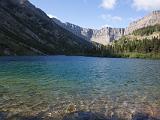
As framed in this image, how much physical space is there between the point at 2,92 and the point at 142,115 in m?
21.1

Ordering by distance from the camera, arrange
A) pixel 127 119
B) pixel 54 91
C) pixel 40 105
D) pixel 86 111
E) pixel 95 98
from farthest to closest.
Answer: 1. pixel 54 91
2. pixel 95 98
3. pixel 40 105
4. pixel 86 111
5. pixel 127 119

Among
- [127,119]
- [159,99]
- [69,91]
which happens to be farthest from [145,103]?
[69,91]

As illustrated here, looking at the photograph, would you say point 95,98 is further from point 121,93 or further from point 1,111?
point 1,111

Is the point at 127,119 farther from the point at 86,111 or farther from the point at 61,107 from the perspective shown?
the point at 61,107

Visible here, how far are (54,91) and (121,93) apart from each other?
1028 centimetres

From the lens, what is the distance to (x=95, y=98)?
41.3 meters

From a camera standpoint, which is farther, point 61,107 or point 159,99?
point 159,99

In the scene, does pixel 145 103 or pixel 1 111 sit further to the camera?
pixel 145 103

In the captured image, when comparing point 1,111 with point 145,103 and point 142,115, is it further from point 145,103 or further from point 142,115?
point 145,103

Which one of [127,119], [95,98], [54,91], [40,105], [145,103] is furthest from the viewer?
[54,91]

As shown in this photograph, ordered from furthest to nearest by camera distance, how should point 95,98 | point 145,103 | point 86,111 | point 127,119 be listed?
point 95,98
point 145,103
point 86,111
point 127,119

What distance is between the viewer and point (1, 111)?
3111 centimetres

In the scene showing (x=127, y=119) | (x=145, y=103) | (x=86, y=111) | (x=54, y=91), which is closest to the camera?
(x=127, y=119)

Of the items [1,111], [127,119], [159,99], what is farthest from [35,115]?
[159,99]
